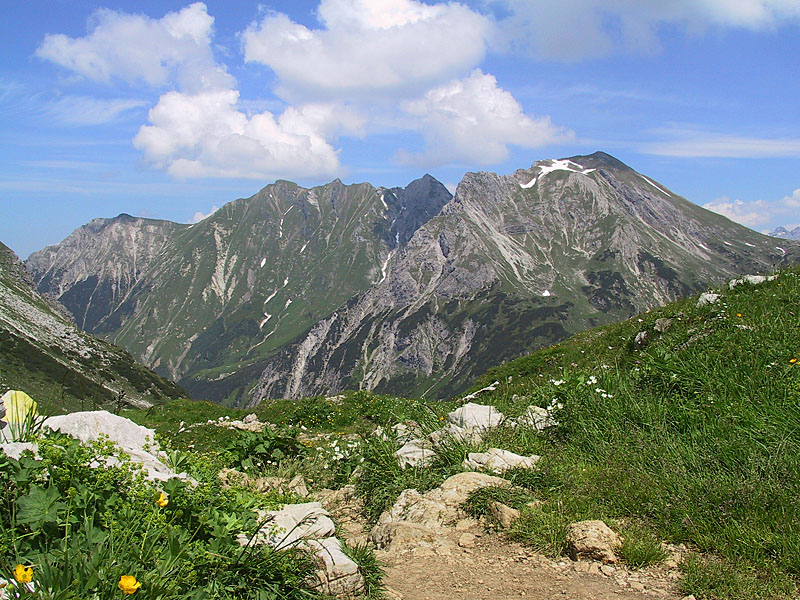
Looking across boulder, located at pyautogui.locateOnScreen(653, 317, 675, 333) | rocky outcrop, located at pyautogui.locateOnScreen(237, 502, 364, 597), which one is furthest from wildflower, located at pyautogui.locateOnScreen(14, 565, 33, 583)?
boulder, located at pyautogui.locateOnScreen(653, 317, 675, 333)

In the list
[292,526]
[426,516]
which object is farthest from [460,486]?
[292,526]

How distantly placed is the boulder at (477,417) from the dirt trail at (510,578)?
387 centimetres

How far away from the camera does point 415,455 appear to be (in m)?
8.95

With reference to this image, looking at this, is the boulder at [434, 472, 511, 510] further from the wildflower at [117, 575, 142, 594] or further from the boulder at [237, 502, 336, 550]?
the wildflower at [117, 575, 142, 594]

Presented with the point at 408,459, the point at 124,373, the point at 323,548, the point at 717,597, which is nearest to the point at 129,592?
the point at 323,548

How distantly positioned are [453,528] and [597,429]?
3.20 metres

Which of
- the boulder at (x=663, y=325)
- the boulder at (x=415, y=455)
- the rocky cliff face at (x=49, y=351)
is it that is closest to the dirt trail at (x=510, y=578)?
the boulder at (x=415, y=455)

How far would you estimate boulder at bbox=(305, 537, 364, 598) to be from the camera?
4945 millimetres

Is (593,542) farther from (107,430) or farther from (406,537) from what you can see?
(107,430)

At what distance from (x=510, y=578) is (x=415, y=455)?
365cm

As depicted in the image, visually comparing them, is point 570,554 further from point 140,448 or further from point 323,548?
point 140,448

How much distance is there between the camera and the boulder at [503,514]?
6426 mm

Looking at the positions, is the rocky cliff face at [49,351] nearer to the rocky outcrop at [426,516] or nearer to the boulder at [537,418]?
the boulder at [537,418]

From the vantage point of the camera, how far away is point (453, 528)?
6637mm
